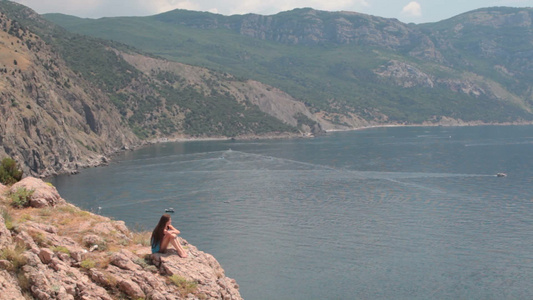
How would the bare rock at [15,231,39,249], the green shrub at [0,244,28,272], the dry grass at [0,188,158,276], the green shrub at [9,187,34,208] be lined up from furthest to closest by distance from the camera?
the green shrub at [9,187,34,208] → the dry grass at [0,188,158,276] → the bare rock at [15,231,39,249] → the green shrub at [0,244,28,272]

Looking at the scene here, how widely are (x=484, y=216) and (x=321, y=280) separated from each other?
32380 millimetres

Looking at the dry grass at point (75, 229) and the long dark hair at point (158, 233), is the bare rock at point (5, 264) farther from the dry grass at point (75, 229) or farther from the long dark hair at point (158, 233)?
the long dark hair at point (158, 233)

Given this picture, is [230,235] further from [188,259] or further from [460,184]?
[460,184]

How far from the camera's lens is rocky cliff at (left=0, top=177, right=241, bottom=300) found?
15.3 metres

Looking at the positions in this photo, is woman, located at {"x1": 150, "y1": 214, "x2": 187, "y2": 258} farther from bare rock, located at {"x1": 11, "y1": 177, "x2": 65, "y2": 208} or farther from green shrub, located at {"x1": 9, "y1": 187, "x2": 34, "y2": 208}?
green shrub, located at {"x1": 9, "y1": 187, "x2": 34, "y2": 208}

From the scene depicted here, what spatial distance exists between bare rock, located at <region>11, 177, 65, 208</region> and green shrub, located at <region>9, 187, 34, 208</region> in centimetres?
14

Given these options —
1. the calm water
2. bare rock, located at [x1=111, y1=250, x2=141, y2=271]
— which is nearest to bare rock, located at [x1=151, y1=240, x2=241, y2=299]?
bare rock, located at [x1=111, y1=250, x2=141, y2=271]

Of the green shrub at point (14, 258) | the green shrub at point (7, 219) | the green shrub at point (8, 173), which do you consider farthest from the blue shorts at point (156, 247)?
the green shrub at point (8, 173)

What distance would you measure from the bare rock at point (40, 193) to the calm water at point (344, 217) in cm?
Answer: 1345

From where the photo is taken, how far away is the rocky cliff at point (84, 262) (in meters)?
15.3

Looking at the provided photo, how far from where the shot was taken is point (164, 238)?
58.8 feet

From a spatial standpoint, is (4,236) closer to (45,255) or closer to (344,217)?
(45,255)

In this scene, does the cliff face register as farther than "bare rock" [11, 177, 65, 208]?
Yes

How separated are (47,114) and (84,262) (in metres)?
120
